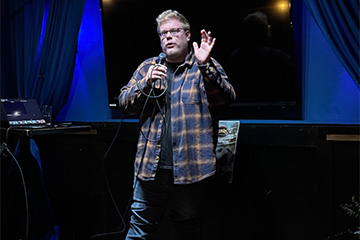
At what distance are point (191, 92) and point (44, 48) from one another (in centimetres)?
170

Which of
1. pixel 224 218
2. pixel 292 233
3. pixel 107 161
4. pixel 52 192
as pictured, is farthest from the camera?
pixel 52 192

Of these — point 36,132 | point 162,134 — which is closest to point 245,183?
point 162,134

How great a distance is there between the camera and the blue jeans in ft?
5.51

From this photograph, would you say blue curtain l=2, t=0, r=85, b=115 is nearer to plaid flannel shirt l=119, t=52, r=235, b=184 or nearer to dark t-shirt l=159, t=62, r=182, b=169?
plaid flannel shirt l=119, t=52, r=235, b=184

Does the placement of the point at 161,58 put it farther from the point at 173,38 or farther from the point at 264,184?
the point at 264,184

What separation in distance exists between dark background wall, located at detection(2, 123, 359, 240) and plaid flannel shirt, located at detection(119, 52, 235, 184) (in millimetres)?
Answer: 574

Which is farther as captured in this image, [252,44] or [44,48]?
[44,48]

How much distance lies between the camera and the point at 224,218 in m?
2.23

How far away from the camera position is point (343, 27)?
175cm

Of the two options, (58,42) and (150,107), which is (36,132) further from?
(58,42)

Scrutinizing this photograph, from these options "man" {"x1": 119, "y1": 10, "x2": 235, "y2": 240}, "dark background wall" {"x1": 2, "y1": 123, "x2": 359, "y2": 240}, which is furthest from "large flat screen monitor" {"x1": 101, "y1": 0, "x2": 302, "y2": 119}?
"man" {"x1": 119, "y1": 10, "x2": 235, "y2": 240}

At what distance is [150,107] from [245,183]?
91 centimetres

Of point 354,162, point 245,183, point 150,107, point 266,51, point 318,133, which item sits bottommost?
point 245,183

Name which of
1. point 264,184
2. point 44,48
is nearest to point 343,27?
point 264,184
